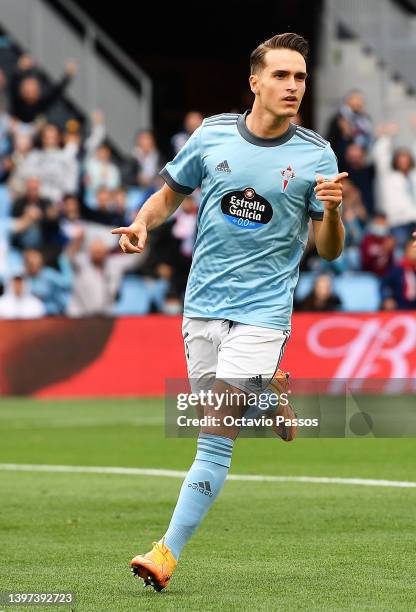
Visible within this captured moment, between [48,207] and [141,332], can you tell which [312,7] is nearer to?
[48,207]

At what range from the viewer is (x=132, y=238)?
6684mm

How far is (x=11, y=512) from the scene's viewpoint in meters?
9.27

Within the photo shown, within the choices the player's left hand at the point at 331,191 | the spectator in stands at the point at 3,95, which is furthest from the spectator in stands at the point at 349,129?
the player's left hand at the point at 331,191

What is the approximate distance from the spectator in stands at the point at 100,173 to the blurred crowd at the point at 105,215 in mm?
22

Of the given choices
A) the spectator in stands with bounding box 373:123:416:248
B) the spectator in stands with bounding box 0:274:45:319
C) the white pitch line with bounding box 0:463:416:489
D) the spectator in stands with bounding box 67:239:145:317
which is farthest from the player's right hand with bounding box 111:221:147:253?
the spectator in stands with bounding box 373:123:416:248

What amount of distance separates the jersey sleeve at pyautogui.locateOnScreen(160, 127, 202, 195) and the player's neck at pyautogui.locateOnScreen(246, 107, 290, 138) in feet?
0.89

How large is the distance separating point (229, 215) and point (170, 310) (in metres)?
13.9

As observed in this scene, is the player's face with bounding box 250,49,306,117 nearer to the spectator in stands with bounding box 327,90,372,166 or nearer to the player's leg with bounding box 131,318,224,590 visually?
the player's leg with bounding box 131,318,224,590

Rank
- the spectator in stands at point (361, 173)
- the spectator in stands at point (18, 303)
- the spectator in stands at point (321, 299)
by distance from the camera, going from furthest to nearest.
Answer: the spectator in stands at point (361, 173)
the spectator in stands at point (18, 303)
the spectator in stands at point (321, 299)

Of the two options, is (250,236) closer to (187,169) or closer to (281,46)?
(187,169)

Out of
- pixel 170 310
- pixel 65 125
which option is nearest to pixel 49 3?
pixel 65 125

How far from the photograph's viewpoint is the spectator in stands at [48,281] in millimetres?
20391

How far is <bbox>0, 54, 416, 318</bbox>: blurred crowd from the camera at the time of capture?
20.6 m

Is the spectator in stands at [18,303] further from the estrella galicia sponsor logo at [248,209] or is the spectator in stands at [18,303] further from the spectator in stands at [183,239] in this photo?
the estrella galicia sponsor logo at [248,209]
